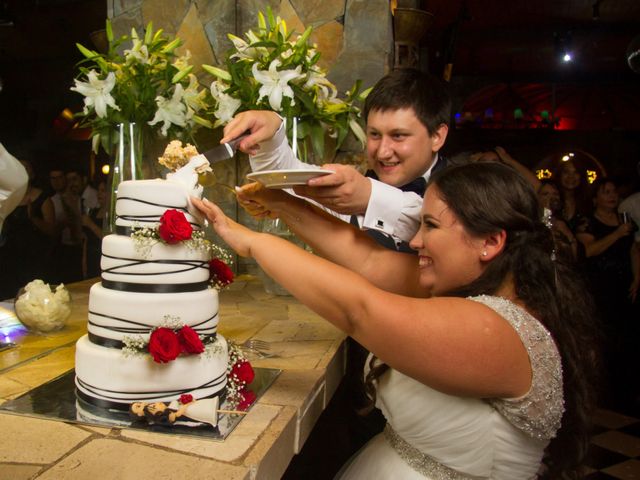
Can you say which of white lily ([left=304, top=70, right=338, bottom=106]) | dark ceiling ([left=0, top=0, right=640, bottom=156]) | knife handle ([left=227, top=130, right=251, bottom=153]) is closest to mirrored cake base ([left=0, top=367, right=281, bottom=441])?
knife handle ([left=227, top=130, right=251, bottom=153])

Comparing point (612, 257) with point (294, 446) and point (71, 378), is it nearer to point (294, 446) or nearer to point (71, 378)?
point (294, 446)

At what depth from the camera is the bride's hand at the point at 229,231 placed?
157cm

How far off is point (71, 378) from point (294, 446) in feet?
2.38

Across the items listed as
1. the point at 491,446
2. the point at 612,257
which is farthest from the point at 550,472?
the point at 612,257

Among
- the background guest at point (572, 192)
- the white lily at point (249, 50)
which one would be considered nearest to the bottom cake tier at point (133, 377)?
Answer: the white lily at point (249, 50)

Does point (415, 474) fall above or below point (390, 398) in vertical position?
below

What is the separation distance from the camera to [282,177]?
5.03 feet

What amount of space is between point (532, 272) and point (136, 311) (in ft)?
3.39

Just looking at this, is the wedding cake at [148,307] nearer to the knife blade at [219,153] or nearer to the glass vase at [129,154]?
the knife blade at [219,153]

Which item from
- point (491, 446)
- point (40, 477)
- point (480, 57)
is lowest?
point (491, 446)

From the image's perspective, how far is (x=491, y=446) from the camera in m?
1.54

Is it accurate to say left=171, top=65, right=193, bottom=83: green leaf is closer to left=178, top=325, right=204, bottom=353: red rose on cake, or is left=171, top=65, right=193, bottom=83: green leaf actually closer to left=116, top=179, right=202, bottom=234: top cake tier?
left=116, top=179, right=202, bottom=234: top cake tier

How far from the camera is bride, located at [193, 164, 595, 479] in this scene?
1346 millimetres

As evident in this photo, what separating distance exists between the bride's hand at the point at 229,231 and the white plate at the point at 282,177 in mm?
137
